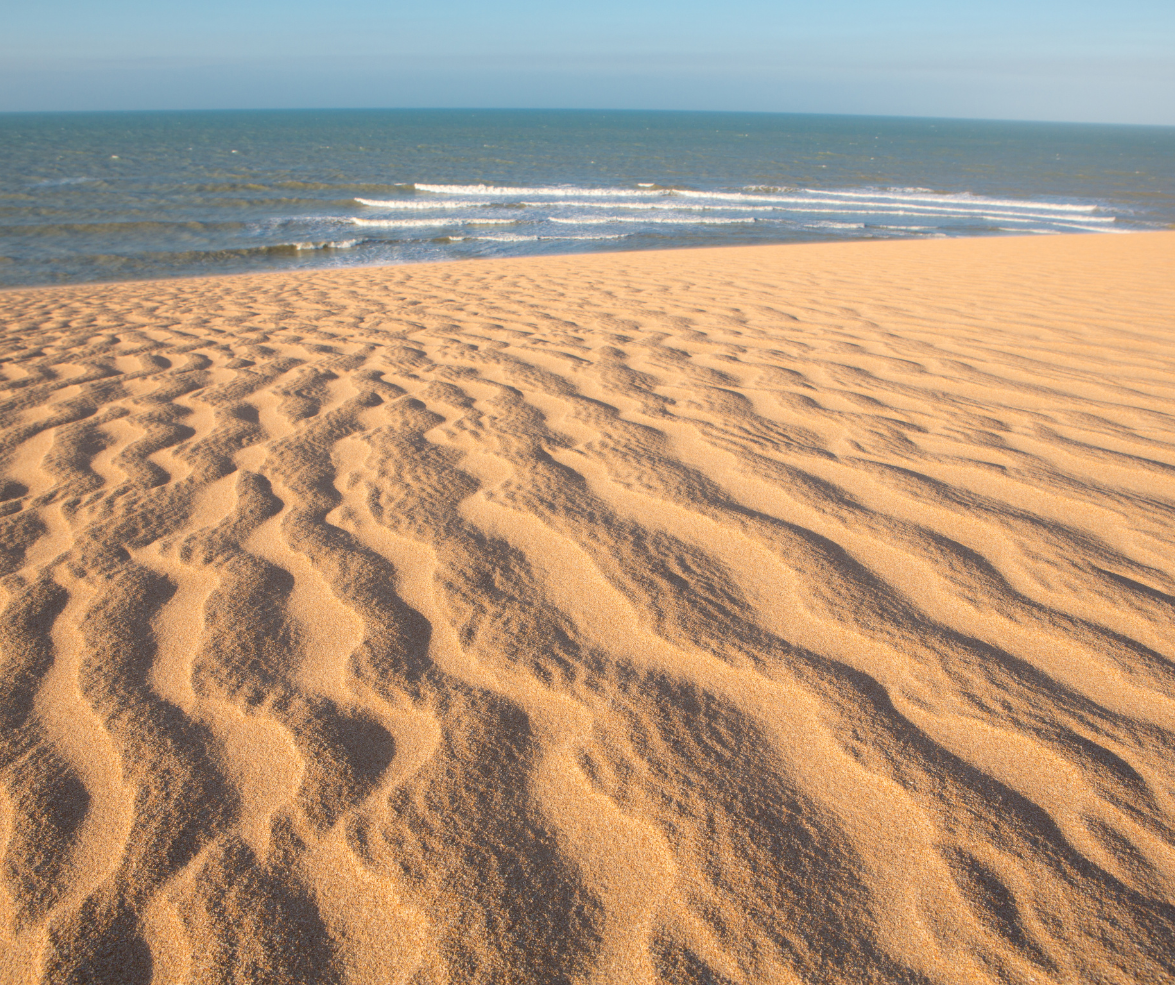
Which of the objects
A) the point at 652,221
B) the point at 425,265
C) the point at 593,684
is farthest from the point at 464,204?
the point at 593,684

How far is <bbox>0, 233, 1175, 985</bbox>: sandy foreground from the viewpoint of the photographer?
0.88m

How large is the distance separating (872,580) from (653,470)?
732 mm

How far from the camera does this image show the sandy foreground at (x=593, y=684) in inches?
34.7

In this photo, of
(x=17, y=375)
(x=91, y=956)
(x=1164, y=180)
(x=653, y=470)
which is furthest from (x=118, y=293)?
(x=1164, y=180)

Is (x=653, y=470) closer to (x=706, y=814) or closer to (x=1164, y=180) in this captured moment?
(x=706, y=814)

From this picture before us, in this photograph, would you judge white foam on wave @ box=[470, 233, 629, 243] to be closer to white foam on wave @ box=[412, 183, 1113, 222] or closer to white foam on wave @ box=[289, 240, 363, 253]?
white foam on wave @ box=[289, 240, 363, 253]

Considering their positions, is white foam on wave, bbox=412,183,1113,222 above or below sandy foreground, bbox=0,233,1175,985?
below

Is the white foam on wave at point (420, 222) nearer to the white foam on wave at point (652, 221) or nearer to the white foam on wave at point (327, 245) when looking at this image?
the white foam on wave at point (652, 221)

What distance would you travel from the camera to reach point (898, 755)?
3.64 ft

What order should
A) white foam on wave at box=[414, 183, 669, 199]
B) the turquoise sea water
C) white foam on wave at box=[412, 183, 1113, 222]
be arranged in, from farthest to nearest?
1. white foam on wave at box=[414, 183, 669, 199]
2. white foam on wave at box=[412, 183, 1113, 222]
3. the turquoise sea water

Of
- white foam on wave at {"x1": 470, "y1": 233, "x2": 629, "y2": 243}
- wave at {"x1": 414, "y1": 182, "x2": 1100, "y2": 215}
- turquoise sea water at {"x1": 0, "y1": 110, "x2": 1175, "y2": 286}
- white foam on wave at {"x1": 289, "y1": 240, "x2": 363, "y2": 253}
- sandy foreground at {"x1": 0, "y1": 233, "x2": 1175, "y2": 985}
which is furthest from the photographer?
wave at {"x1": 414, "y1": 182, "x2": 1100, "y2": 215}

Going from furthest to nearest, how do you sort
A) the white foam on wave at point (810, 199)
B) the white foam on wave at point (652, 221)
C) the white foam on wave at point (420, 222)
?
the white foam on wave at point (810, 199)
the white foam on wave at point (652, 221)
the white foam on wave at point (420, 222)

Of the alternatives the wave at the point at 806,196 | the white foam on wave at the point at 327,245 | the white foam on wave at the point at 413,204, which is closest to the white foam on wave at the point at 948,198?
the wave at the point at 806,196

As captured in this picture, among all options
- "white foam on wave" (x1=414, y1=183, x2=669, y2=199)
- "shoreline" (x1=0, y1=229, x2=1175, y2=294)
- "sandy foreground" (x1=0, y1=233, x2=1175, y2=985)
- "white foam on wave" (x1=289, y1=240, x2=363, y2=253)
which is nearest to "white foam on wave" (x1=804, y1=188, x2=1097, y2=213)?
"white foam on wave" (x1=414, y1=183, x2=669, y2=199)
